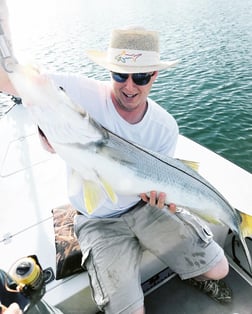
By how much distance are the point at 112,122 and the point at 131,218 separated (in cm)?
94

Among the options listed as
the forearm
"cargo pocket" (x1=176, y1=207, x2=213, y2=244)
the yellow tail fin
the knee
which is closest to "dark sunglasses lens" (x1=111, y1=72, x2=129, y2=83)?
the forearm

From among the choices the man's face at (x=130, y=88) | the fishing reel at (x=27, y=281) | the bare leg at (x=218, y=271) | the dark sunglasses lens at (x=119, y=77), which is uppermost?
the dark sunglasses lens at (x=119, y=77)

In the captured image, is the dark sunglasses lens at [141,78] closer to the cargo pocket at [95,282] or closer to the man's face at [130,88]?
the man's face at [130,88]

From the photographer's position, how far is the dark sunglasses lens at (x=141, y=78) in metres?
2.66

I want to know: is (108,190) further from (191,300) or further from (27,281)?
(191,300)

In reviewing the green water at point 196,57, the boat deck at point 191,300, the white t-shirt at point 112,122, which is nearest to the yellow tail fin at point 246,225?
the boat deck at point 191,300

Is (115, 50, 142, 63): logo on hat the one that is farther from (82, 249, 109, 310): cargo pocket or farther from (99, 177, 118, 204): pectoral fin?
(82, 249, 109, 310): cargo pocket

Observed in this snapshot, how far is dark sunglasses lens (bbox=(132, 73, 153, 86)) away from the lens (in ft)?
8.72

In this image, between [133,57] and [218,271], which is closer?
[133,57]

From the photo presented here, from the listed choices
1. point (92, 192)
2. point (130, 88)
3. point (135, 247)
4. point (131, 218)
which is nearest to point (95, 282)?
point (135, 247)

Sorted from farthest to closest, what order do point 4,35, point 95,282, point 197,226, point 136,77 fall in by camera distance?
1. point 197,226
2. point 136,77
3. point 95,282
4. point 4,35

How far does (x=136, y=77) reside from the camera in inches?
105

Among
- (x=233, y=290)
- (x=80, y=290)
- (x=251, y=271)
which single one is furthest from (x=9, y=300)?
(x=251, y=271)

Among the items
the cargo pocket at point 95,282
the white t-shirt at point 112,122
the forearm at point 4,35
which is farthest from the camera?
the white t-shirt at point 112,122
